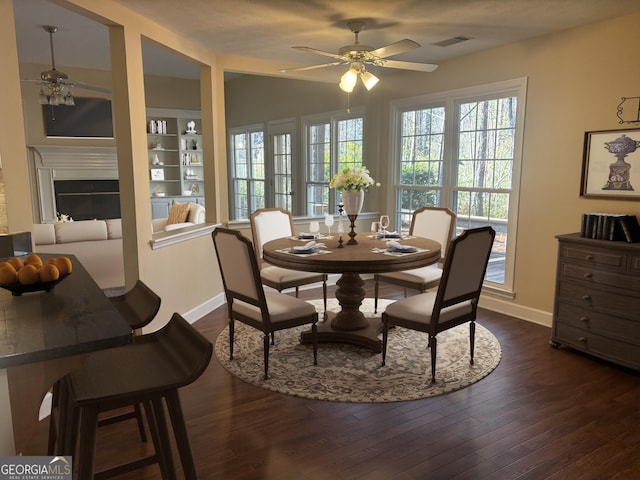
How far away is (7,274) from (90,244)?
3.11 m

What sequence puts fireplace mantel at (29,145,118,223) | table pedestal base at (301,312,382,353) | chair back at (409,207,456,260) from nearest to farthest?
table pedestal base at (301,312,382,353)
chair back at (409,207,456,260)
fireplace mantel at (29,145,118,223)

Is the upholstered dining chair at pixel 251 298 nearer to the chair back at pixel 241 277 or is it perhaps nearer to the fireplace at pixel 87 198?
the chair back at pixel 241 277

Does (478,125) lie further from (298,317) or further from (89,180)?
(89,180)

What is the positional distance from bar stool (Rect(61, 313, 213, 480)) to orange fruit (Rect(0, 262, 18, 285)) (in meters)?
0.41

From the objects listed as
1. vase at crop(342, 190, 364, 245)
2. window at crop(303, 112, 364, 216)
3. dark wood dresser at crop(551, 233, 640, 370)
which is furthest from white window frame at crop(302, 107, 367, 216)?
dark wood dresser at crop(551, 233, 640, 370)

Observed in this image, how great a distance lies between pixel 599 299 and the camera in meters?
3.34

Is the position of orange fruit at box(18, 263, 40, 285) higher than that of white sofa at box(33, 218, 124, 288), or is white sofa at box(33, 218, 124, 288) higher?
orange fruit at box(18, 263, 40, 285)

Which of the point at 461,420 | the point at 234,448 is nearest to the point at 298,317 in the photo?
the point at 234,448

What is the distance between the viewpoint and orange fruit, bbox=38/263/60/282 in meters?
1.77

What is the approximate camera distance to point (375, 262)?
3.13 m

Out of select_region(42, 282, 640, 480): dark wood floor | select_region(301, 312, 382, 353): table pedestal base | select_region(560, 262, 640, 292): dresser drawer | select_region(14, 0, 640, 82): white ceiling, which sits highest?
select_region(14, 0, 640, 82): white ceiling

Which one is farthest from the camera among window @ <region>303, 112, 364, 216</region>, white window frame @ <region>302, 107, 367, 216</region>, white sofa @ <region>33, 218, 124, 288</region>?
window @ <region>303, 112, 364, 216</region>

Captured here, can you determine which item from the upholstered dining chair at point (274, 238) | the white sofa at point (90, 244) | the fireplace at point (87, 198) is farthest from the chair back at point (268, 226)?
the fireplace at point (87, 198)

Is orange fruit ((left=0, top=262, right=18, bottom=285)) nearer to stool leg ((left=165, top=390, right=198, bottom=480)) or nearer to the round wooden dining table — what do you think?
stool leg ((left=165, top=390, right=198, bottom=480))
